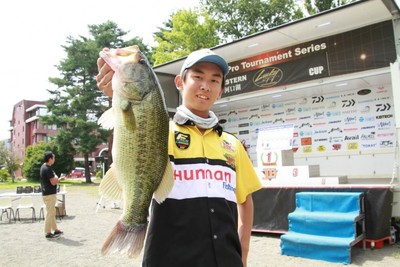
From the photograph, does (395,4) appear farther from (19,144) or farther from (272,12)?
(19,144)

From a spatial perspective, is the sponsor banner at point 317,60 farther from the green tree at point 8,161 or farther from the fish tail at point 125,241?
the green tree at point 8,161

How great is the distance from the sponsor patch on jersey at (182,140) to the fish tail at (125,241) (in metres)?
0.54

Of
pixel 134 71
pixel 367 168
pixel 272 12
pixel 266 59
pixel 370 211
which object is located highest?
pixel 272 12

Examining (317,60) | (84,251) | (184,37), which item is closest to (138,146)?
(84,251)

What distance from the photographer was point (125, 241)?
1.58 meters

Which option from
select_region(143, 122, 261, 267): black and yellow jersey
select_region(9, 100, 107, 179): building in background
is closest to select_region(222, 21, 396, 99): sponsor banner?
select_region(143, 122, 261, 267): black and yellow jersey

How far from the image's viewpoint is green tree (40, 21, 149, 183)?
108 ft

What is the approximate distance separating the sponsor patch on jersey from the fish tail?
54cm

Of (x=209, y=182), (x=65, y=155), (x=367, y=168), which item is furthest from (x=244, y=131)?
(x=65, y=155)

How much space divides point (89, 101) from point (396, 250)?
103ft

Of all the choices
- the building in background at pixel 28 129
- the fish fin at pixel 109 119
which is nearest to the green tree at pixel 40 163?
the building in background at pixel 28 129

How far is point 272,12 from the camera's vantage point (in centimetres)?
3136

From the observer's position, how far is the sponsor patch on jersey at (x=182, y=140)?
196 cm

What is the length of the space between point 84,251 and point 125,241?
6496mm
